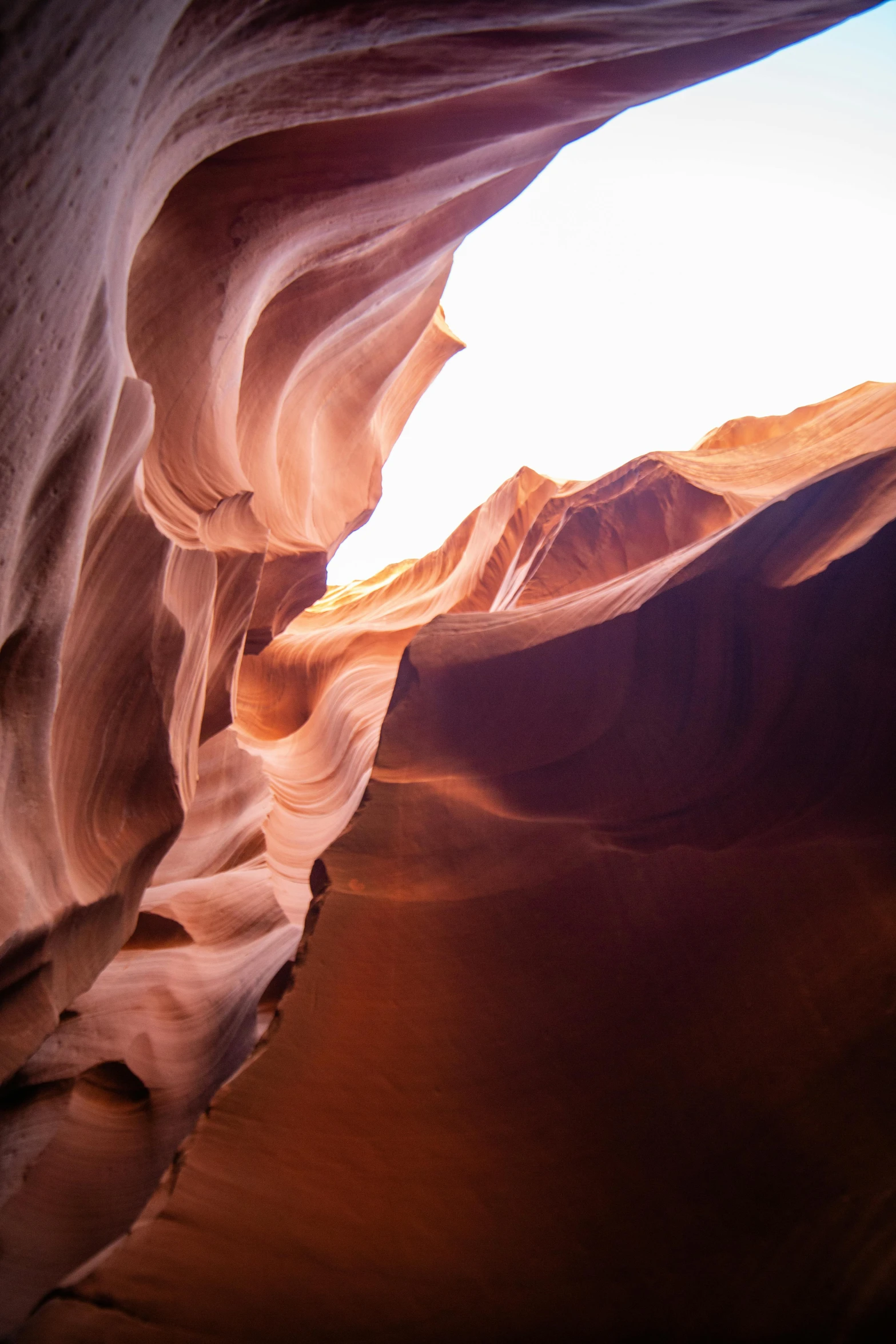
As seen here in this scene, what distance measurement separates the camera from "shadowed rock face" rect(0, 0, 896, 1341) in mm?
2205

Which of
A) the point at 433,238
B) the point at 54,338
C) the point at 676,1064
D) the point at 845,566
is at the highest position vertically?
the point at 433,238

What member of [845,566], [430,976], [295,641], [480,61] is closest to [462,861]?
[430,976]

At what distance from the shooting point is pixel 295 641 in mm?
10055

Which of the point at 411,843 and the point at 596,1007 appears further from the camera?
the point at 411,843

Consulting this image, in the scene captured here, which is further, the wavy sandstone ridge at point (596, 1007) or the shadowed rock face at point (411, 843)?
the wavy sandstone ridge at point (596, 1007)

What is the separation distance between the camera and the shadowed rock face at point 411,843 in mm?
2205

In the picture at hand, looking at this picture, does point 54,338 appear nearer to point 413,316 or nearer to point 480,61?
point 480,61

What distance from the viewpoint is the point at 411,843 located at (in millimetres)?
3316

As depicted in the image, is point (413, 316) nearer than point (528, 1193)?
No

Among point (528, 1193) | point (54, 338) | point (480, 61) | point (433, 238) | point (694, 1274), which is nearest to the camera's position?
point (54, 338)

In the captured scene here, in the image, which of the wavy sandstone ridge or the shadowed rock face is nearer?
the shadowed rock face

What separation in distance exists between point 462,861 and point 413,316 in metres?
5.87

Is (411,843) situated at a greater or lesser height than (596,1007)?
greater

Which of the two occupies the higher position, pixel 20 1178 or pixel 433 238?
pixel 433 238
